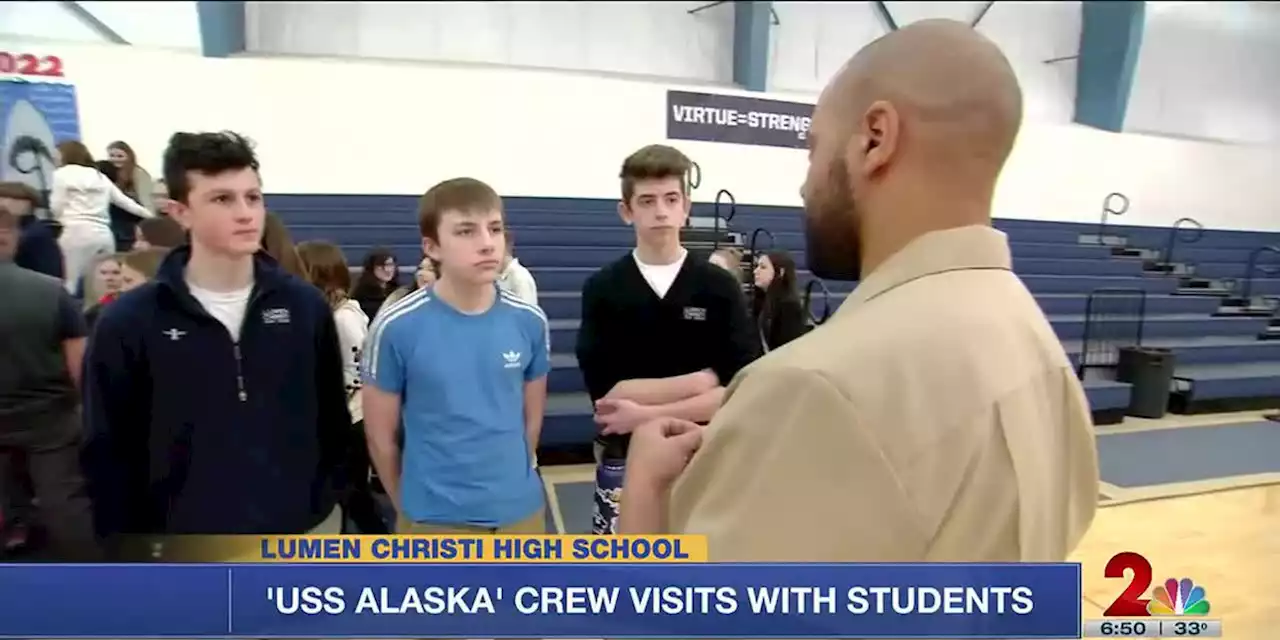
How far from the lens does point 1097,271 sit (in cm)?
124

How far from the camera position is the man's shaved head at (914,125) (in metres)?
→ 0.55

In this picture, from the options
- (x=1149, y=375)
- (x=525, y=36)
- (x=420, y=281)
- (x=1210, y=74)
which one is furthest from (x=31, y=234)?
(x=1210, y=74)

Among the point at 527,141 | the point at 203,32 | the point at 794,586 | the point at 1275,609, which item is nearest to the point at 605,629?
the point at 794,586

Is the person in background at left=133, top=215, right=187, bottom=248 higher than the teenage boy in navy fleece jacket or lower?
higher

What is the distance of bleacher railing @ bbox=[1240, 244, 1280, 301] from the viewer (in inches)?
47.7

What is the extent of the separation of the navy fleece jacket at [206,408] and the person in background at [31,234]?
19cm

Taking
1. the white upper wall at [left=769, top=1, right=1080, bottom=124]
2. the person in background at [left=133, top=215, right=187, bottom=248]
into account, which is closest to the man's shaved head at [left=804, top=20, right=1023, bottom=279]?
the white upper wall at [left=769, top=1, right=1080, bottom=124]

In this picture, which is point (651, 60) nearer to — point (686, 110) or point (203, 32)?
point (686, 110)

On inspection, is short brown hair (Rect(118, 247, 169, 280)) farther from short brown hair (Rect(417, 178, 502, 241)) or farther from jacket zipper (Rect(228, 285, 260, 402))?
short brown hair (Rect(417, 178, 502, 241))

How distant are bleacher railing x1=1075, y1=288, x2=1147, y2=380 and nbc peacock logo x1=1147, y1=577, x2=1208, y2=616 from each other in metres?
0.33

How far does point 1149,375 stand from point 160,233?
1584 mm

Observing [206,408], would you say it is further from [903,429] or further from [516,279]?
[903,429]

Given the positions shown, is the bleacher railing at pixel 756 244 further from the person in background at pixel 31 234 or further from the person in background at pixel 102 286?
the person in background at pixel 31 234

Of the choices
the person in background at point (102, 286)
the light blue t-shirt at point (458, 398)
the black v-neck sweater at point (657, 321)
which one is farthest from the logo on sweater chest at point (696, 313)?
the person in background at point (102, 286)
